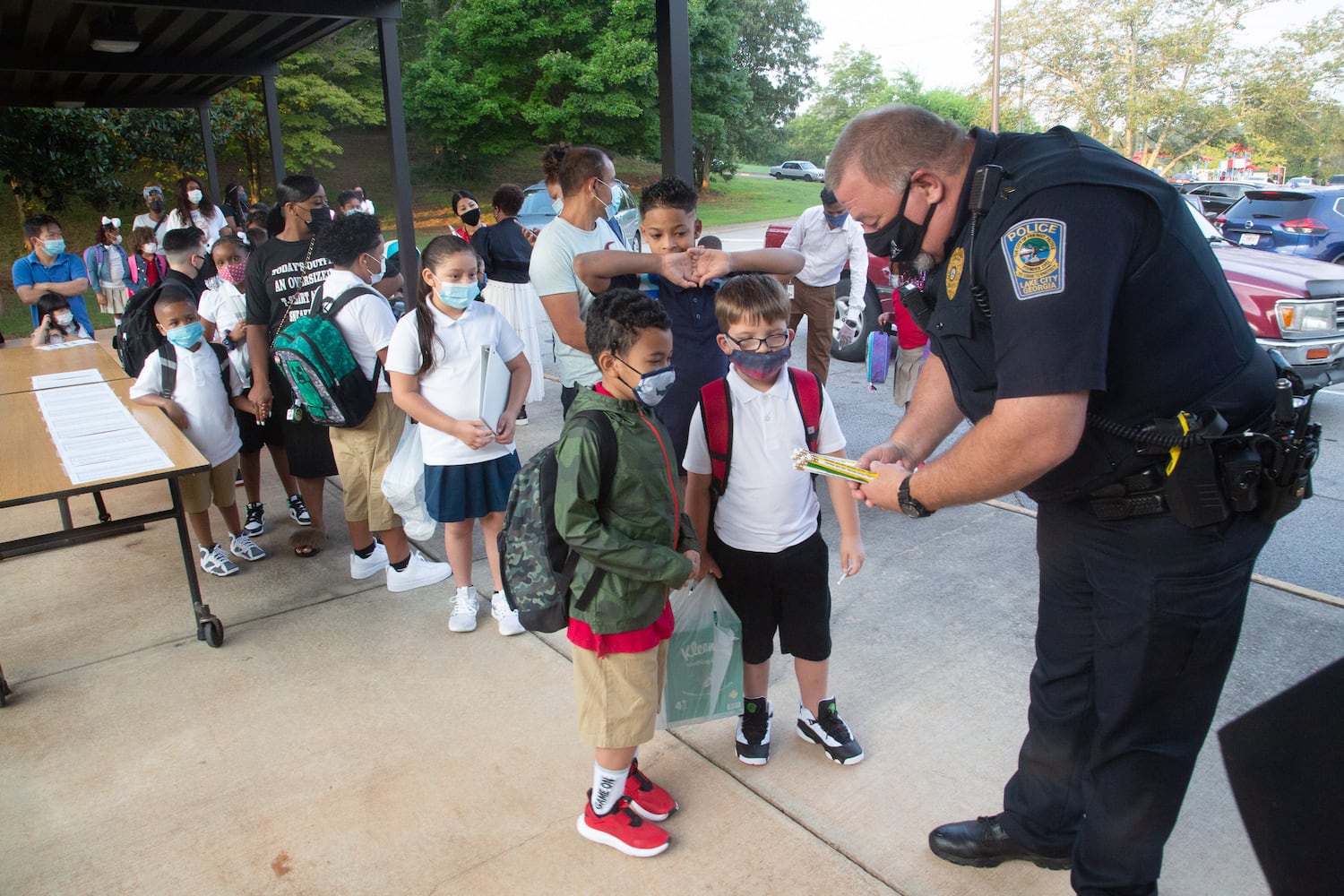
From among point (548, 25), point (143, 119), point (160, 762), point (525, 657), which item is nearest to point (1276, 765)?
point (525, 657)

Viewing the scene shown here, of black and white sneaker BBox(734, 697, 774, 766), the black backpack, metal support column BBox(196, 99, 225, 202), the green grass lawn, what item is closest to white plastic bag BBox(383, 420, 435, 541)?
the black backpack

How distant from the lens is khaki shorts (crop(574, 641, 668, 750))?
2.44 m

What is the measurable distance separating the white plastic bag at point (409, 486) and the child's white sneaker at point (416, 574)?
320mm

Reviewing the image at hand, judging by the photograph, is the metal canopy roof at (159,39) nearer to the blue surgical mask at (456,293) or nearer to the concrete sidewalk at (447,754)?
the blue surgical mask at (456,293)

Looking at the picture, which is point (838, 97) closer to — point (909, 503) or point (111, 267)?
point (111, 267)

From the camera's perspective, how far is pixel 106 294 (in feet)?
31.3

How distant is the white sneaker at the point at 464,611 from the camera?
383cm

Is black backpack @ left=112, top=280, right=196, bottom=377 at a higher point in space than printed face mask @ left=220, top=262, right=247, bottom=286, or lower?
lower

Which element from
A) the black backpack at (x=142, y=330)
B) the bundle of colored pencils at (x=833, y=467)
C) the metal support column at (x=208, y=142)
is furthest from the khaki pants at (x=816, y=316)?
the metal support column at (x=208, y=142)

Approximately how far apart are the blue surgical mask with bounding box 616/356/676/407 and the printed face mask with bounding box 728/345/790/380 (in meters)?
0.32

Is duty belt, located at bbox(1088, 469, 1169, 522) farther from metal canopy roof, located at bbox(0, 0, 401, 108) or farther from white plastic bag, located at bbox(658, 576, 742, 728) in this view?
metal canopy roof, located at bbox(0, 0, 401, 108)

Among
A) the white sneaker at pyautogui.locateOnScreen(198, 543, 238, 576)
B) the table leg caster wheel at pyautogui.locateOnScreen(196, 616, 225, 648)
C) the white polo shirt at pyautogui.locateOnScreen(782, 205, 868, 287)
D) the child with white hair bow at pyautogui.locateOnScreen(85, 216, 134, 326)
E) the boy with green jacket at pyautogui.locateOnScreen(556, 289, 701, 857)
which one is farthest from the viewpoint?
the child with white hair bow at pyautogui.locateOnScreen(85, 216, 134, 326)

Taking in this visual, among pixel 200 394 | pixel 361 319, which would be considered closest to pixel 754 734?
pixel 361 319

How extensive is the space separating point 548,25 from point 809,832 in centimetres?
3452
